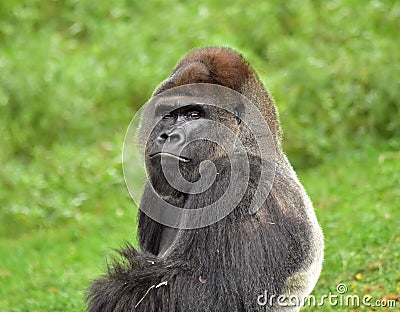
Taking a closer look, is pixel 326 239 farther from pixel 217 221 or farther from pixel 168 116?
pixel 217 221

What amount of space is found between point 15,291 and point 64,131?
130 inches

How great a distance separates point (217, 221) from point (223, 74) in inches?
30.5

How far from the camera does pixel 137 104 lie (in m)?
9.84

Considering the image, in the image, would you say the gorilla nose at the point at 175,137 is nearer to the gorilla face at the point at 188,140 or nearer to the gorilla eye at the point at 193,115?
the gorilla face at the point at 188,140

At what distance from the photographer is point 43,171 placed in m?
8.91

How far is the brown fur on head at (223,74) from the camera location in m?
3.85

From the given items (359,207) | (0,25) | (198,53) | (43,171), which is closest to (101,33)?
(0,25)

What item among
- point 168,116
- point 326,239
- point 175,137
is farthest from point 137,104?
point 175,137

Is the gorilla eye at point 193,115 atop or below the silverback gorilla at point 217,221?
atop

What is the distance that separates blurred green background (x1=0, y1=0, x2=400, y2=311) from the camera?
7.82 meters

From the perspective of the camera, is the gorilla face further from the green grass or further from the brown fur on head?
the green grass

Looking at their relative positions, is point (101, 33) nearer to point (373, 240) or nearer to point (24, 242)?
point (24, 242)

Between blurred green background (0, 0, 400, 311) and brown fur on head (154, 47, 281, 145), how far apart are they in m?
2.91

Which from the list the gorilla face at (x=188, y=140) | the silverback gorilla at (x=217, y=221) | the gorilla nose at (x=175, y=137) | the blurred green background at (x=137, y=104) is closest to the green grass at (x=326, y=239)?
the blurred green background at (x=137, y=104)
